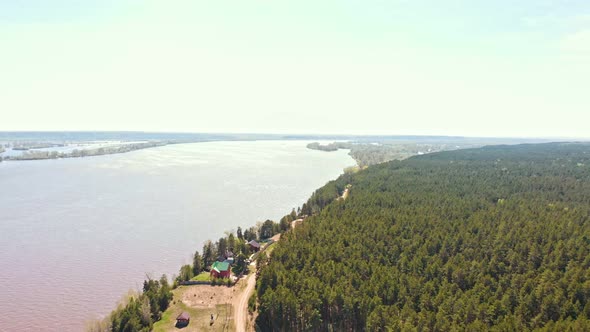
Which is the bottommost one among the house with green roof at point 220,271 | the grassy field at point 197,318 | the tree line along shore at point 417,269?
the grassy field at point 197,318

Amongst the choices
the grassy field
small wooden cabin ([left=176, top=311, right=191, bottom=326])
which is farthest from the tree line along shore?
small wooden cabin ([left=176, top=311, right=191, bottom=326])

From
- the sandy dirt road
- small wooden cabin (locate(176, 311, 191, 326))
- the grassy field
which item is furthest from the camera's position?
the sandy dirt road

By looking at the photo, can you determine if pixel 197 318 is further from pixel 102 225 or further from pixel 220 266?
pixel 102 225

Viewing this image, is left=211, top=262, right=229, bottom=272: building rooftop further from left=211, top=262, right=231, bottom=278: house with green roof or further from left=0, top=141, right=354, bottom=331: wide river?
left=0, top=141, right=354, bottom=331: wide river

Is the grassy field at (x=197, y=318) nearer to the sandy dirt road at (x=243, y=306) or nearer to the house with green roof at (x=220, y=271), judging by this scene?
the sandy dirt road at (x=243, y=306)

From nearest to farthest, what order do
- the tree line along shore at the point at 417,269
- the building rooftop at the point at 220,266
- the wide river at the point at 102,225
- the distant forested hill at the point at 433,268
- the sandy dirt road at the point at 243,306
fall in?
the distant forested hill at the point at 433,268 < the tree line along shore at the point at 417,269 < the sandy dirt road at the point at 243,306 < the wide river at the point at 102,225 < the building rooftop at the point at 220,266

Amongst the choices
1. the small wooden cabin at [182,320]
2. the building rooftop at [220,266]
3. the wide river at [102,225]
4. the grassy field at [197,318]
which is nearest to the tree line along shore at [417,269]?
the grassy field at [197,318]

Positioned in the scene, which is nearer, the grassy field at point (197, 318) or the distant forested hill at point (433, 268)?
the distant forested hill at point (433, 268)

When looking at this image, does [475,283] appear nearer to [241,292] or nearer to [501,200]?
[241,292]
